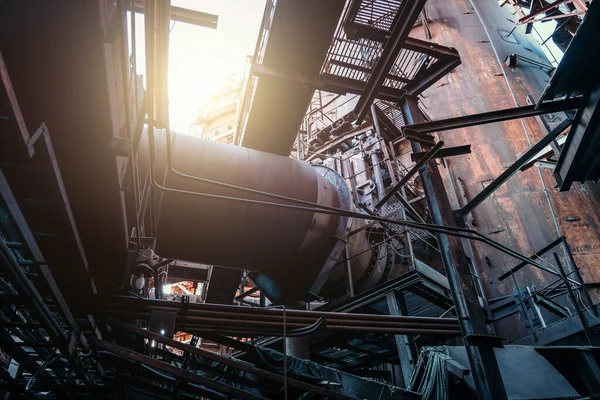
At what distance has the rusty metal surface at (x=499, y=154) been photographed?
1395 cm

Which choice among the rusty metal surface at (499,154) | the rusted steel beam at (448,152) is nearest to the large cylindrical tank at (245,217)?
the rusted steel beam at (448,152)

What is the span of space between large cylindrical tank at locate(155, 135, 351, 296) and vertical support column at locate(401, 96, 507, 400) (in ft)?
5.76

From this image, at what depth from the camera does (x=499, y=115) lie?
17.5ft

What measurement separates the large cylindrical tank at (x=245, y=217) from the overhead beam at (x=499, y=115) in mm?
2005

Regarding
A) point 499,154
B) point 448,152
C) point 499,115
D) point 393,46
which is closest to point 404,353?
point 448,152

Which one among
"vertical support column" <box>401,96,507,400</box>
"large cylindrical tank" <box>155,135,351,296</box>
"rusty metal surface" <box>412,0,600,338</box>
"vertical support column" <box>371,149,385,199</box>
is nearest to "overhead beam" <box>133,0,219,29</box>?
"large cylindrical tank" <box>155,135,351,296</box>

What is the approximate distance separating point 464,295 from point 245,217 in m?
3.29

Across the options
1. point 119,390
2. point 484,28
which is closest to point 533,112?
point 119,390

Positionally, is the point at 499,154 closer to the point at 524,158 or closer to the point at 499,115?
the point at 524,158

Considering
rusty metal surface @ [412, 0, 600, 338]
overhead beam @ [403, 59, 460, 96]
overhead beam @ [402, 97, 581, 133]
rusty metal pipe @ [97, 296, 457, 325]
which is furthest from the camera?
rusty metal surface @ [412, 0, 600, 338]

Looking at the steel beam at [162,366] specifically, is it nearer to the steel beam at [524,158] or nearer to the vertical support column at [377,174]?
the steel beam at [524,158]

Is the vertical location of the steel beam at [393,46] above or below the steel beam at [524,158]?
above

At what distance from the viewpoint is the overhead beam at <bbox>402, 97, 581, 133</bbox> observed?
4828 mm

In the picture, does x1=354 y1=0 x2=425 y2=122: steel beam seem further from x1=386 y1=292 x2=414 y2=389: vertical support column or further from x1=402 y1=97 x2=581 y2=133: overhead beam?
x1=386 y1=292 x2=414 y2=389: vertical support column
